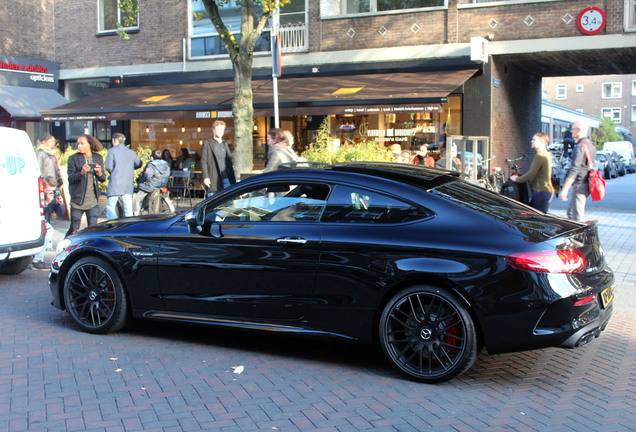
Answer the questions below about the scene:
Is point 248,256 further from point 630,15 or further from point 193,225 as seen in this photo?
point 630,15

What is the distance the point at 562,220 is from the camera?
514cm

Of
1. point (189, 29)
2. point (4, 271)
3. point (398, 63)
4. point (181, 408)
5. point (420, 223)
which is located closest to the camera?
point (181, 408)

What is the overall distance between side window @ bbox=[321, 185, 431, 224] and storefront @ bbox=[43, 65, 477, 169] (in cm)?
990

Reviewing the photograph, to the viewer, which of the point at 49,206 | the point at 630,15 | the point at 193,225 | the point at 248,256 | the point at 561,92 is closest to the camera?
the point at 248,256

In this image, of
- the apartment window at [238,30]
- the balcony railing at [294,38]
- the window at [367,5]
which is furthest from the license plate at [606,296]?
the balcony railing at [294,38]

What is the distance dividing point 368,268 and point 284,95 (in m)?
12.8

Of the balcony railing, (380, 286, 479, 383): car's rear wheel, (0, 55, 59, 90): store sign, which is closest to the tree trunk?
the balcony railing

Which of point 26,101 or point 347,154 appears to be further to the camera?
point 26,101

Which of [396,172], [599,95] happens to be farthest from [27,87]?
[599,95]

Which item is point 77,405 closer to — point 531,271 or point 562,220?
point 531,271

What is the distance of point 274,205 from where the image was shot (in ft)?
17.6

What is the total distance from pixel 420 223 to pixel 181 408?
2044mm

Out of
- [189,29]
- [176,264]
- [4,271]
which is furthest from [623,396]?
[189,29]

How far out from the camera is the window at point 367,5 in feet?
58.5
